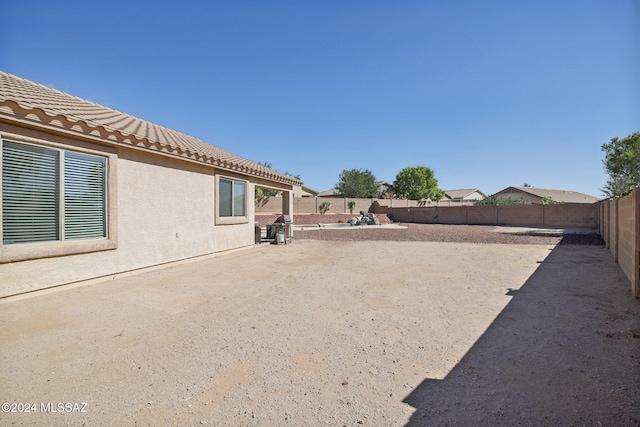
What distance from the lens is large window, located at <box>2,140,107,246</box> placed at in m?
5.32

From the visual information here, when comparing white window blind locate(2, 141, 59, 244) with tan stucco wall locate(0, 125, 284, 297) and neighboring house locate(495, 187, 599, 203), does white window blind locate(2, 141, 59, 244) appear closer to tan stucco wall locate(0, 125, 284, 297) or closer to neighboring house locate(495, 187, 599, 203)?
tan stucco wall locate(0, 125, 284, 297)

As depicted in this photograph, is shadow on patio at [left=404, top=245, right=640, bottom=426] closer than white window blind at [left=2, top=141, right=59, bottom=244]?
Yes

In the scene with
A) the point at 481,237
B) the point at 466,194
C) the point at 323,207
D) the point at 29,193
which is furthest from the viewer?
the point at 466,194

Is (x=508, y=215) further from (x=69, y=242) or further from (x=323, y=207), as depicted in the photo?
(x=69, y=242)

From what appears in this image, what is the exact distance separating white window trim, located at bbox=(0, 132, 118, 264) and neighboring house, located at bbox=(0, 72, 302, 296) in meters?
0.02

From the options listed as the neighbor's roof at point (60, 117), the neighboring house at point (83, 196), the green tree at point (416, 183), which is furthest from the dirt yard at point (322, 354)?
the green tree at point (416, 183)

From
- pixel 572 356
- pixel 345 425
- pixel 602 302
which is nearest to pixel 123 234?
pixel 345 425

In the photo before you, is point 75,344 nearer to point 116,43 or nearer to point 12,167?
point 12,167

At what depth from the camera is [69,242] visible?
20.1 ft

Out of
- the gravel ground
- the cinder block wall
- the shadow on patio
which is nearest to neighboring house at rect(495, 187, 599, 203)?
the cinder block wall

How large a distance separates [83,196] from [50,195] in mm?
569

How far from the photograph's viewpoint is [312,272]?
835 cm

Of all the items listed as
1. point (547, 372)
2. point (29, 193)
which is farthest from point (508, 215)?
point (29, 193)

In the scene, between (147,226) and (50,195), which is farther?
(147,226)
